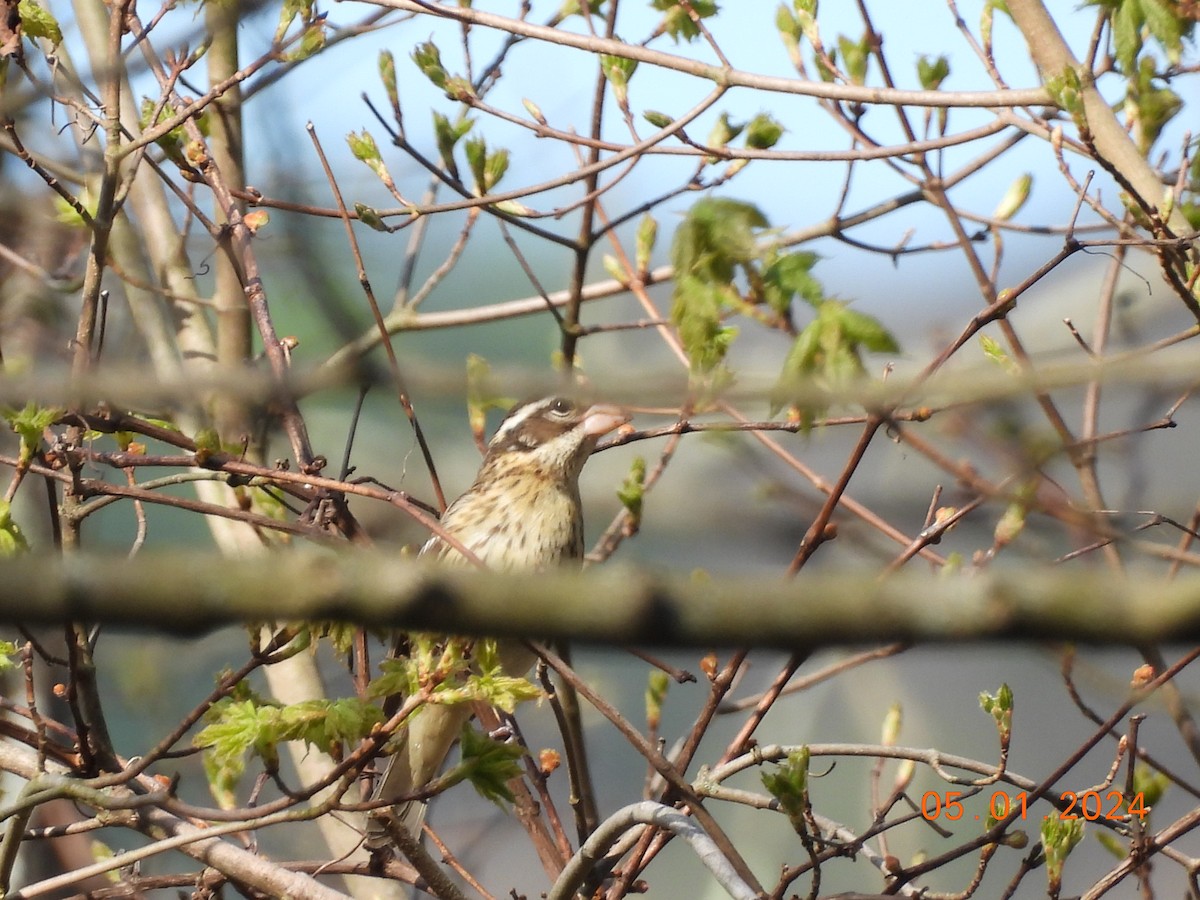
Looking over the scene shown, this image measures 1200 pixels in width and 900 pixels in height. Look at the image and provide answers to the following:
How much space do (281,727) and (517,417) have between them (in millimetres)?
2108

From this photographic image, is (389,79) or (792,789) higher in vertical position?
(389,79)

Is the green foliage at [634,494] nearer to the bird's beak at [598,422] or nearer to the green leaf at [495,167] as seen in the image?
the bird's beak at [598,422]

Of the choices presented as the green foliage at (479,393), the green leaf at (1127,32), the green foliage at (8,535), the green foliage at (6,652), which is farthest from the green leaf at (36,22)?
the green leaf at (1127,32)

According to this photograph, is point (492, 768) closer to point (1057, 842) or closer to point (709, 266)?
point (709, 266)

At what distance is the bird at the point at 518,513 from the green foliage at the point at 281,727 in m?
1.42

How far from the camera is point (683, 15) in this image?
3.30 m

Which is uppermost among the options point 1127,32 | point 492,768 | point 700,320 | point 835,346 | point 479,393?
Result: point 1127,32

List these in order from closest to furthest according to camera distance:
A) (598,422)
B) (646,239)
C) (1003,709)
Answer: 1. (1003,709)
2. (646,239)
3. (598,422)

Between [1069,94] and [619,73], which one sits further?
→ [619,73]

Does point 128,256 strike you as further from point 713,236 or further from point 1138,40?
point 1138,40

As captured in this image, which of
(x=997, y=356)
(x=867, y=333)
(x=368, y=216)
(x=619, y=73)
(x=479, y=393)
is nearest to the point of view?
(x=479, y=393)

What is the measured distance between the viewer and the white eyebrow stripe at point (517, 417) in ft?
13.2

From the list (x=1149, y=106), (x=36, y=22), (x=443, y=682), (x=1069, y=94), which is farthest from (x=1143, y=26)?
(x=36, y=22)

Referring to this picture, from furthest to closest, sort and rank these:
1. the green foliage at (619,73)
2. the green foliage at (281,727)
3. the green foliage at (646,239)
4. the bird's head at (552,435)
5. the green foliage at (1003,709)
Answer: the bird's head at (552,435) → the green foliage at (646,239) → the green foliage at (619,73) → the green foliage at (1003,709) → the green foliage at (281,727)
